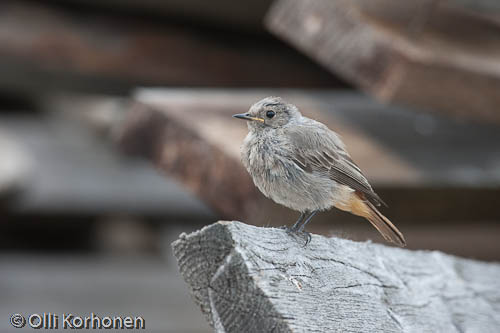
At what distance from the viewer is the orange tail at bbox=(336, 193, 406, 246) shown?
111 inches

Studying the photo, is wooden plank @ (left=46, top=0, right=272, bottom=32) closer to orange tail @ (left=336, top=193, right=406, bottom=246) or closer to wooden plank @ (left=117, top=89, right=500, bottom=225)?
wooden plank @ (left=117, top=89, right=500, bottom=225)

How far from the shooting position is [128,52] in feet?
18.9

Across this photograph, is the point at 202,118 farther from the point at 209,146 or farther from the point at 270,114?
the point at 270,114

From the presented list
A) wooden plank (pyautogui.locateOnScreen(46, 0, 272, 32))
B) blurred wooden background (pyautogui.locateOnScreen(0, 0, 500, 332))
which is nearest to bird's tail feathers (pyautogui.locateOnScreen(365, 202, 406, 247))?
blurred wooden background (pyautogui.locateOnScreen(0, 0, 500, 332))

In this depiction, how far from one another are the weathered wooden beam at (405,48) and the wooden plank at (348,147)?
0.60m

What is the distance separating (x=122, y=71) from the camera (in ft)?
19.0

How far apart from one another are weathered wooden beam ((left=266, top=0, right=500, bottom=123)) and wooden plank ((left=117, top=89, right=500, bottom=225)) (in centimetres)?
60

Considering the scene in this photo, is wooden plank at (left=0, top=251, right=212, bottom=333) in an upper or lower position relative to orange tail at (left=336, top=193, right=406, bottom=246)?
upper

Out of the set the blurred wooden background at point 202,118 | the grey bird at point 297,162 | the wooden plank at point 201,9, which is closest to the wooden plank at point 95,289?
the blurred wooden background at point 202,118

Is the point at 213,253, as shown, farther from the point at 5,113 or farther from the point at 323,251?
the point at 5,113

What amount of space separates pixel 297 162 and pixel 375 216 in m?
0.37

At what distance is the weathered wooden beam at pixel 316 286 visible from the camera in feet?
6.35

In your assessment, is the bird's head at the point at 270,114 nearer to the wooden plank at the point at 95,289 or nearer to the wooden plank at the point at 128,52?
the wooden plank at the point at 128,52

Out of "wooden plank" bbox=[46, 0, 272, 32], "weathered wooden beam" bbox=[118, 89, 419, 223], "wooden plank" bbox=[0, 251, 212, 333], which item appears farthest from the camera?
"wooden plank" bbox=[0, 251, 212, 333]
